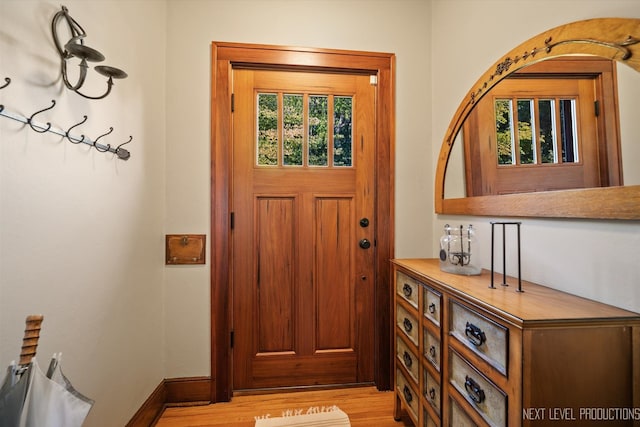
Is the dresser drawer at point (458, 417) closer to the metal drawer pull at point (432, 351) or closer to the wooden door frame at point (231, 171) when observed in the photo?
the metal drawer pull at point (432, 351)

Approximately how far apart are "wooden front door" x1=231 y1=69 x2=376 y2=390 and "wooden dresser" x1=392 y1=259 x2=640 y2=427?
2.88 feet

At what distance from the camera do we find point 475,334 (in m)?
0.94

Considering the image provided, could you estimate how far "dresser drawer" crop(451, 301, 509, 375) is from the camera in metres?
0.82

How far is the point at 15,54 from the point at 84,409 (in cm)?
99

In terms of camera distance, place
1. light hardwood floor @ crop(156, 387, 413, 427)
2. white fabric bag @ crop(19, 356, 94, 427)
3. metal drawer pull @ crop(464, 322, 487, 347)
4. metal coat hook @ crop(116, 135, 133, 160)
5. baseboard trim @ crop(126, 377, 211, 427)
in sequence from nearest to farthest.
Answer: white fabric bag @ crop(19, 356, 94, 427)
metal drawer pull @ crop(464, 322, 487, 347)
metal coat hook @ crop(116, 135, 133, 160)
light hardwood floor @ crop(156, 387, 413, 427)
baseboard trim @ crop(126, 377, 211, 427)

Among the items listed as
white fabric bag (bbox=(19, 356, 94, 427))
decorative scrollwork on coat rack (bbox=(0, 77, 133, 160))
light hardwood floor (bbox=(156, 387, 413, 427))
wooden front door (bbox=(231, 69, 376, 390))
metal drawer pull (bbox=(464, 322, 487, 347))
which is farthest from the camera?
wooden front door (bbox=(231, 69, 376, 390))

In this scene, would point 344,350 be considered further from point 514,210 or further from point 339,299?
point 514,210

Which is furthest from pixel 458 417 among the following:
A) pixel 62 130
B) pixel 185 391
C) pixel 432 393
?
pixel 62 130

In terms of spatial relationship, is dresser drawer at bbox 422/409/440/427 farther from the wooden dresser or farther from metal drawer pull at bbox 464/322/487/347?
metal drawer pull at bbox 464/322/487/347

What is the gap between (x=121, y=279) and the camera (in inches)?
54.1

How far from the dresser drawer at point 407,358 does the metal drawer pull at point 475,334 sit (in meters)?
0.45

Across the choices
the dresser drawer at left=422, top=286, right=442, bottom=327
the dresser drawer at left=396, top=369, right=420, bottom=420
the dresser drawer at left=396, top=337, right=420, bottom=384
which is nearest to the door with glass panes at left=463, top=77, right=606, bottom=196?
the dresser drawer at left=422, top=286, right=442, bottom=327

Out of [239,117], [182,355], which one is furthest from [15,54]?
[182,355]

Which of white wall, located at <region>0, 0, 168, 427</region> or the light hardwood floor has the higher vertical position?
white wall, located at <region>0, 0, 168, 427</region>
